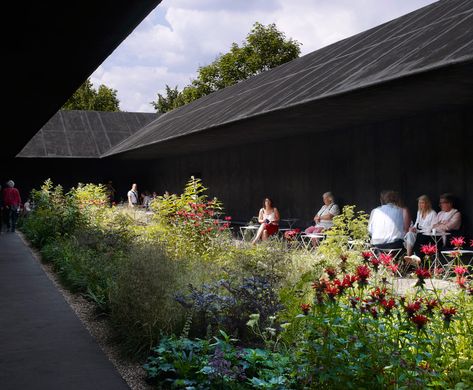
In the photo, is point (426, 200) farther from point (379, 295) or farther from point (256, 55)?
point (256, 55)

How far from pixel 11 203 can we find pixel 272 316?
16745mm

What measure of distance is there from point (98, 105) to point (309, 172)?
4759cm

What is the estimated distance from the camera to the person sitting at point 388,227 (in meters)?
9.55

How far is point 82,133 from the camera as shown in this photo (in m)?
30.2

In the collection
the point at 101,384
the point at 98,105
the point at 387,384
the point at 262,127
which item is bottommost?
the point at 101,384

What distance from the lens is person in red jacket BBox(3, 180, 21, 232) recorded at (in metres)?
19.7

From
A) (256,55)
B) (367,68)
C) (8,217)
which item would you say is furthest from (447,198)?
(256,55)

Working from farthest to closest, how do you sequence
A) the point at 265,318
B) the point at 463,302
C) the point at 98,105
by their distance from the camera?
the point at 98,105 < the point at 265,318 < the point at 463,302

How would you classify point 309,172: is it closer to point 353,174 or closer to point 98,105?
point 353,174

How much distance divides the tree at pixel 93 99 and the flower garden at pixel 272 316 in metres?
50.1

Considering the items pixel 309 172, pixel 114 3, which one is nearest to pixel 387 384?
pixel 114 3

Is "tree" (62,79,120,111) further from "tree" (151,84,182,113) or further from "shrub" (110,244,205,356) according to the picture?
"shrub" (110,244,205,356)

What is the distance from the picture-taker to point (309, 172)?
14.5m

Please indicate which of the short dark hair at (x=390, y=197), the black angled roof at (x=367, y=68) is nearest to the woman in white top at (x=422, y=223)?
the short dark hair at (x=390, y=197)
